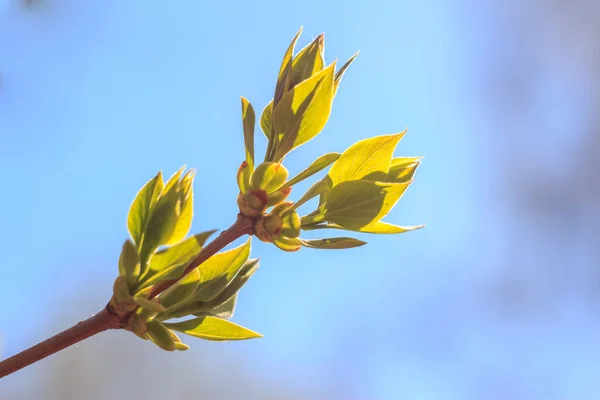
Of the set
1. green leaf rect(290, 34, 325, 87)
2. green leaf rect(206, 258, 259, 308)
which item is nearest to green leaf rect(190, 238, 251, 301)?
green leaf rect(206, 258, 259, 308)

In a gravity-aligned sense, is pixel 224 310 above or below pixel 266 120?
below

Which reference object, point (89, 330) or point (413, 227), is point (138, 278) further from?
point (413, 227)

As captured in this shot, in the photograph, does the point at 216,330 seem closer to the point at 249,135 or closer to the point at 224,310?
the point at 224,310

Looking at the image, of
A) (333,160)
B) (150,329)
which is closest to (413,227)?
(333,160)

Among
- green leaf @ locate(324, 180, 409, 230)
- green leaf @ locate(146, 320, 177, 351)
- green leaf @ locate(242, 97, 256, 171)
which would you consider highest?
green leaf @ locate(242, 97, 256, 171)

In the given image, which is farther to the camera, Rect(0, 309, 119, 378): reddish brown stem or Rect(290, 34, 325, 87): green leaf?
Rect(290, 34, 325, 87): green leaf

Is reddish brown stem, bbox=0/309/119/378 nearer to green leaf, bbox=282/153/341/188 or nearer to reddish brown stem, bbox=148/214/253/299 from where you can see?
reddish brown stem, bbox=148/214/253/299

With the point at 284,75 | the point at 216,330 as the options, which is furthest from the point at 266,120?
the point at 216,330
